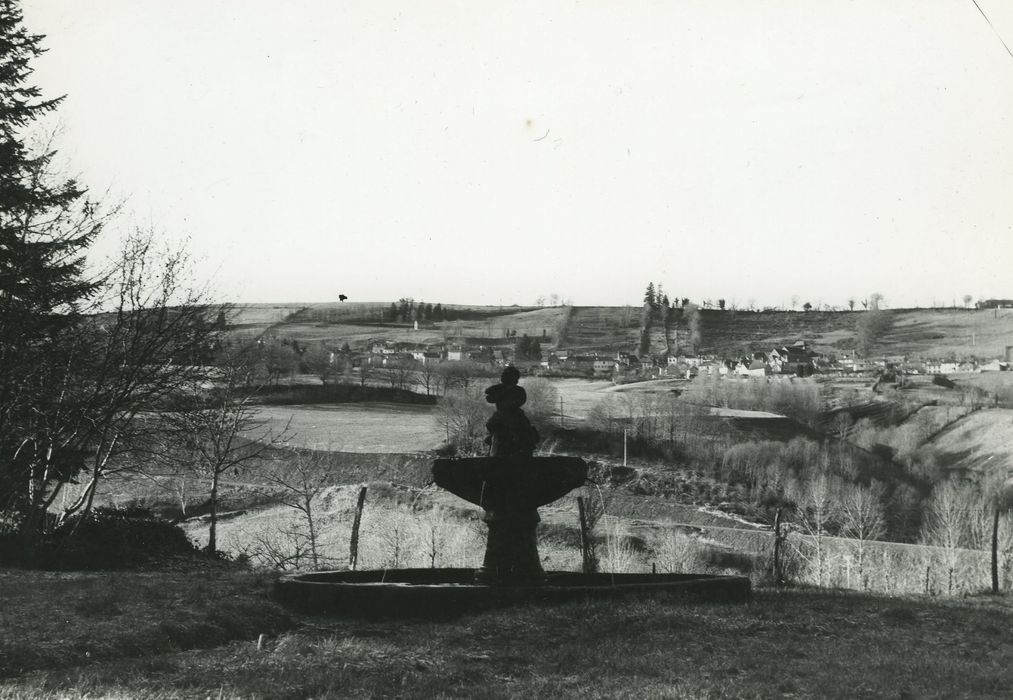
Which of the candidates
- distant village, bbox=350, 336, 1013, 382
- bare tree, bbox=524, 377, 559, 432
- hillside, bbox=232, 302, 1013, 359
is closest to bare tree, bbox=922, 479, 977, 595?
distant village, bbox=350, 336, 1013, 382

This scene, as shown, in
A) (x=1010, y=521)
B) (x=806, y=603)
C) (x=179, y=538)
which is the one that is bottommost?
(x=1010, y=521)

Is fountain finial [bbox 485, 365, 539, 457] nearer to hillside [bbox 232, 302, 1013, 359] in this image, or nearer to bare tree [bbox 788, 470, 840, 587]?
bare tree [bbox 788, 470, 840, 587]

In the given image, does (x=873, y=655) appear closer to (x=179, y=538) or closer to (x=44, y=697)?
(x=44, y=697)

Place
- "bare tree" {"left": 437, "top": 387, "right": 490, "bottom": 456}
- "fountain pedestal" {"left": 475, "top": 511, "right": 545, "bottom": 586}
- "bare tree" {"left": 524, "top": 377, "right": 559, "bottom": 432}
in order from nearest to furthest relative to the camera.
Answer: "fountain pedestal" {"left": 475, "top": 511, "right": 545, "bottom": 586}, "bare tree" {"left": 437, "top": 387, "right": 490, "bottom": 456}, "bare tree" {"left": 524, "top": 377, "right": 559, "bottom": 432}

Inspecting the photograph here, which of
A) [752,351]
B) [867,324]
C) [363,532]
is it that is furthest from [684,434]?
[363,532]

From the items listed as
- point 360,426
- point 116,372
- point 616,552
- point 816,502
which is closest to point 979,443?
point 816,502

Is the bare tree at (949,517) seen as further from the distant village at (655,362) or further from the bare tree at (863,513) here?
the distant village at (655,362)
